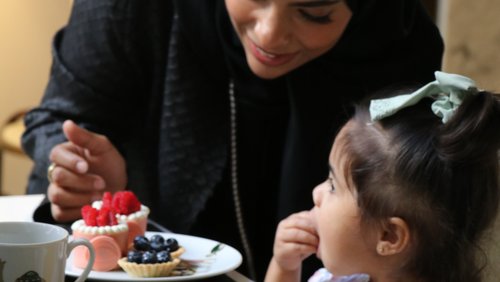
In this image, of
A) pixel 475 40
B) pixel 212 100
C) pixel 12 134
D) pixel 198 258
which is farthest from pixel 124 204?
pixel 12 134

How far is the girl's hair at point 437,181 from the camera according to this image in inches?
44.9

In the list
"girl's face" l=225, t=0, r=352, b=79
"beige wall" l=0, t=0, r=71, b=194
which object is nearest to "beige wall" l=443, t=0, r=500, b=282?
"girl's face" l=225, t=0, r=352, b=79

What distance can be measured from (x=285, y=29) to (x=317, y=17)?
59 millimetres

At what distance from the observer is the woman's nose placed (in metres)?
1.43

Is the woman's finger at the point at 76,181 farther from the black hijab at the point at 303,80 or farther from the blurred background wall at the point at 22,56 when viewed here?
the blurred background wall at the point at 22,56

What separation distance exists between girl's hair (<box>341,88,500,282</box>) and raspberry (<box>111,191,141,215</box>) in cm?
31

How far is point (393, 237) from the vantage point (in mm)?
1172

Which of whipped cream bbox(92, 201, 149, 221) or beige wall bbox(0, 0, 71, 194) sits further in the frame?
beige wall bbox(0, 0, 71, 194)

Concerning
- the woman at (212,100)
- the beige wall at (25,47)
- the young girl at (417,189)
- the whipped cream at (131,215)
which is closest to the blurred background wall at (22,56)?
the beige wall at (25,47)

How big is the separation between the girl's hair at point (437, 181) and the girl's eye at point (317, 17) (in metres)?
0.31

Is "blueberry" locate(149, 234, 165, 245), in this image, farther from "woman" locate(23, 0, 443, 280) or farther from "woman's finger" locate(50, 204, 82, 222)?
"woman" locate(23, 0, 443, 280)

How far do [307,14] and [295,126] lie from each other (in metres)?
0.34

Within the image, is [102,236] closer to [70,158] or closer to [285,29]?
[70,158]

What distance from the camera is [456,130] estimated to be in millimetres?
1141
